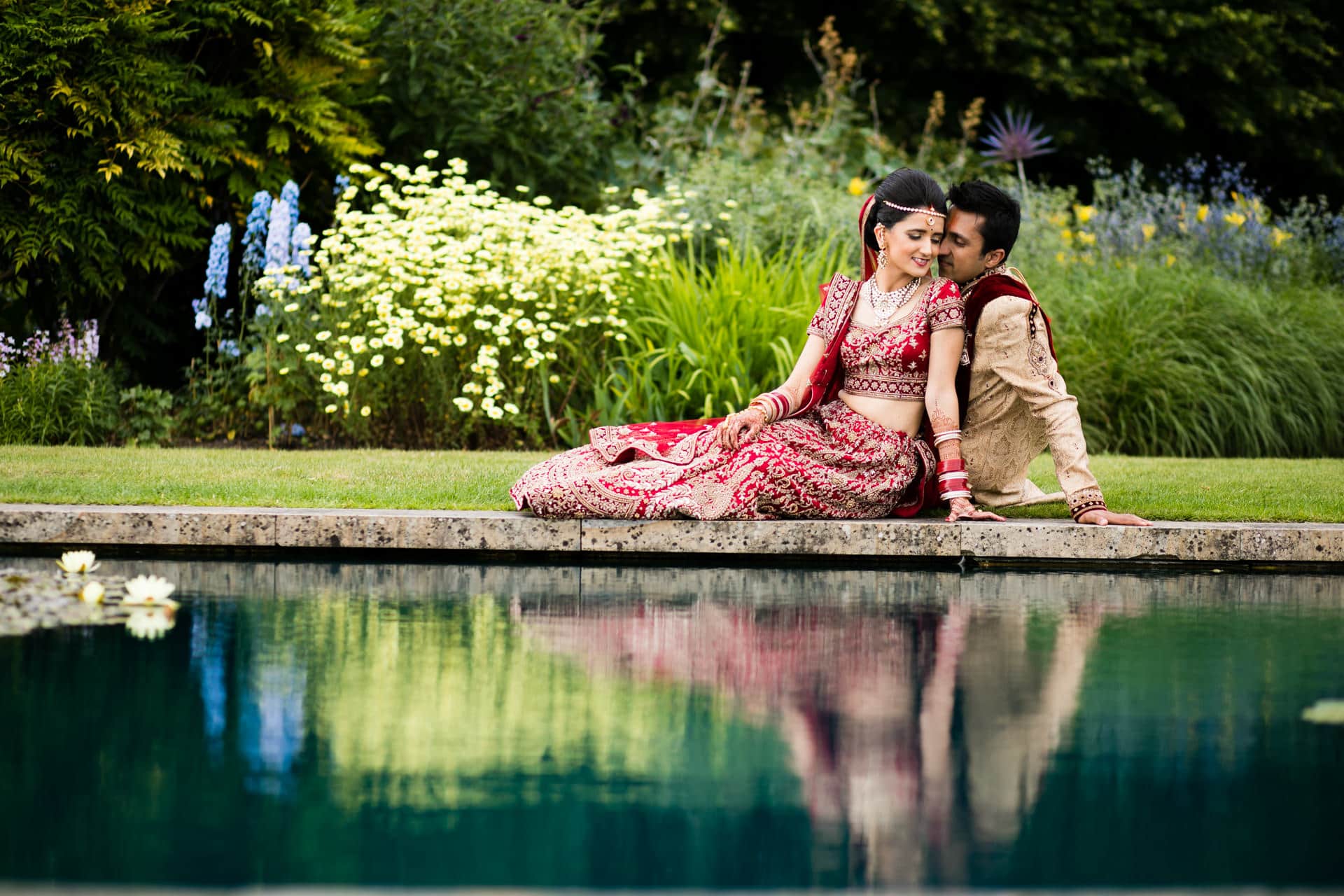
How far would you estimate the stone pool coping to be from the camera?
A: 20.4 feet

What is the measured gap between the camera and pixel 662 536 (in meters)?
6.24

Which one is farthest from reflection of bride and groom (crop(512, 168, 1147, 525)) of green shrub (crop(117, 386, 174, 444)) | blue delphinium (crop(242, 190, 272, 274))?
blue delphinium (crop(242, 190, 272, 274))

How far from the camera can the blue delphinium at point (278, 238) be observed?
993 centimetres

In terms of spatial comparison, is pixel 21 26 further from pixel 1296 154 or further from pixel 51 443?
pixel 1296 154

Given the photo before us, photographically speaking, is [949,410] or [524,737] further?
[949,410]

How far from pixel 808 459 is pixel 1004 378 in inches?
33.5

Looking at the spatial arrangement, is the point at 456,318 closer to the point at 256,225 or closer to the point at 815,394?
the point at 256,225

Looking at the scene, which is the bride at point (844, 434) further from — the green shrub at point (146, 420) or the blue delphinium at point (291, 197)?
the blue delphinium at point (291, 197)

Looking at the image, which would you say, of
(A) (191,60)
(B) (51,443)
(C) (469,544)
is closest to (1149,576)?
(C) (469,544)

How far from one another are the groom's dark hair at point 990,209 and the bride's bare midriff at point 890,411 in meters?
0.72

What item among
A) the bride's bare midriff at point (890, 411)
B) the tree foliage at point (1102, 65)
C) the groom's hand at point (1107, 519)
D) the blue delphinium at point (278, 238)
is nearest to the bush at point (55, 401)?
the blue delphinium at point (278, 238)

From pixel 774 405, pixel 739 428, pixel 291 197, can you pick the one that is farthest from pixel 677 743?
pixel 291 197

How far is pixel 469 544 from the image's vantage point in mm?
6285

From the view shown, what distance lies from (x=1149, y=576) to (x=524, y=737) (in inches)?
138
